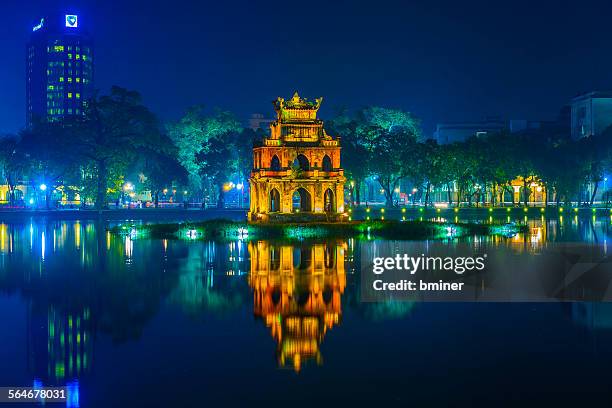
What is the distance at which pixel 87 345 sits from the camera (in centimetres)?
2159

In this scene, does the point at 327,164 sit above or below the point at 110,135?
below

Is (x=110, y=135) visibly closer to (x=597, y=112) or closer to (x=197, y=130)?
(x=197, y=130)

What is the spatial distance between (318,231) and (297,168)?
1153 cm

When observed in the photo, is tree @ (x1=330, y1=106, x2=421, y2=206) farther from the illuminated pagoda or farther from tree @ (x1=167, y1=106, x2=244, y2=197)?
the illuminated pagoda

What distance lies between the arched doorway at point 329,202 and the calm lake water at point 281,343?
33601 mm

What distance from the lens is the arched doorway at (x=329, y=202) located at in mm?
70062

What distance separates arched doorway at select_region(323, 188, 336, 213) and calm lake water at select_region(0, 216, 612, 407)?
110 ft

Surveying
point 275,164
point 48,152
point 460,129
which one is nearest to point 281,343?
point 275,164

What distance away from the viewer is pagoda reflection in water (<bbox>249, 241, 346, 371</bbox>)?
21484 mm

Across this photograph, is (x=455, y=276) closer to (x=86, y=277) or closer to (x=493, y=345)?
(x=493, y=345)

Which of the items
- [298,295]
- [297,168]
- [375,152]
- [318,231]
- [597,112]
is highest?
[597,112]

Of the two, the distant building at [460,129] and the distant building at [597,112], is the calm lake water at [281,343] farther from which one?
the distant building at [460,129]

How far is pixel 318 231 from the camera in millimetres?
59812

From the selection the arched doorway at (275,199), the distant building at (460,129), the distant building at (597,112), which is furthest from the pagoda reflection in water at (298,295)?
the distant building at (460,129)
